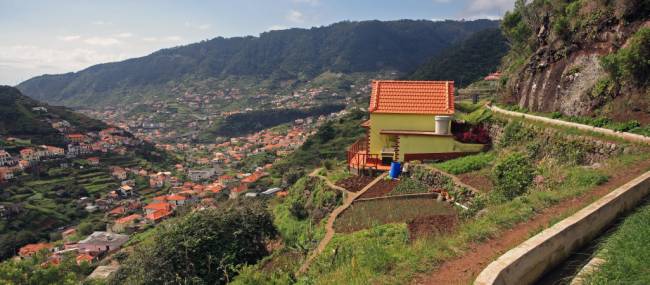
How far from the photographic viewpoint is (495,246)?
5145 mm

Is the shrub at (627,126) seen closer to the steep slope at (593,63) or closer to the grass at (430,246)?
the steep slope at (593,63)

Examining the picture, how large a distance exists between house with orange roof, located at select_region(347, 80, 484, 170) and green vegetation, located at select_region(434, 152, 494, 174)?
39.8 inches

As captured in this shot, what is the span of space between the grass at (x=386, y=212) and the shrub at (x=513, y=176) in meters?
1.64

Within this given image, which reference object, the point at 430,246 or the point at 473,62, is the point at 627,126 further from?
the point at 473,62

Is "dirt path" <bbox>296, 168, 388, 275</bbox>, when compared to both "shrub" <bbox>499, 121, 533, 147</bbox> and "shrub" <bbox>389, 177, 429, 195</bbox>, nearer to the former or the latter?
"shrub" <bbox>389, 177, 429, 195</bbox>

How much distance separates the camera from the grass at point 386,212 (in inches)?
395

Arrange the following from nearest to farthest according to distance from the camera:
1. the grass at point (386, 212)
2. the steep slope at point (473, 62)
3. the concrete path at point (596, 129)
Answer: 1. the concrete path at point (596, 129)
2. the grass at point (386, 212)
3. the steep slope at point (473, 62)

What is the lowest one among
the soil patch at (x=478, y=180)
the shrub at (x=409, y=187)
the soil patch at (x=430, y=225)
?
the shrub at (x=409, y=187)

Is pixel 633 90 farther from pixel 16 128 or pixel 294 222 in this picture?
pixel 16 128

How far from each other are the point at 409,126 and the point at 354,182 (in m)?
3.58

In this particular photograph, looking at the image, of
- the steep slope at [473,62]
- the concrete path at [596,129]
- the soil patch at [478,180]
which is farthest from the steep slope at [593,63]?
the steep slope at [473,62]

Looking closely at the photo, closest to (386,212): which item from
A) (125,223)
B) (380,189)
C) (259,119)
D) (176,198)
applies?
(380,189)

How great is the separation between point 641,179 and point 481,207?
294cm

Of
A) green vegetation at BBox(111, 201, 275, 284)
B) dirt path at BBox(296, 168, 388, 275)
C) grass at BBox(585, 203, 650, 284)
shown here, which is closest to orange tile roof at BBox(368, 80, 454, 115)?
dirt path at BBox(296, 168, 388, 275)
